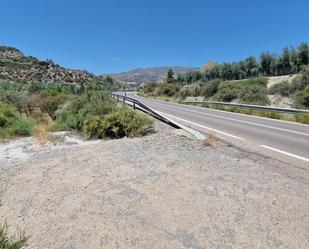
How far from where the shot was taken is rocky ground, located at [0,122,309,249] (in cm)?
389

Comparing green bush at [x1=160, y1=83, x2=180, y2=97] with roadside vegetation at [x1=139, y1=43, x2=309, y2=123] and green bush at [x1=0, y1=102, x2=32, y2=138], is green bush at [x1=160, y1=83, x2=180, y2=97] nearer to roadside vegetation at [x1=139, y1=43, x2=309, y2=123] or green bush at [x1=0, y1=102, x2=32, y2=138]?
roadside vegetation at [x1=139, y1=43, x2=309, y2=123]

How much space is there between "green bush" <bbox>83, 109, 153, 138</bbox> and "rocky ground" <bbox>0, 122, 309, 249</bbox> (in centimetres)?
337

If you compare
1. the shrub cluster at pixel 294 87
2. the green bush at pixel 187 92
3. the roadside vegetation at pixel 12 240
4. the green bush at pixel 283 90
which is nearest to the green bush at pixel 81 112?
the roadside vegetation at pixel 12 240

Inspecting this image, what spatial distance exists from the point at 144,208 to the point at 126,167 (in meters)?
2.28

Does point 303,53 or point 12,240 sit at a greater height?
point 303,53

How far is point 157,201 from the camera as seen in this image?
4.98 metres

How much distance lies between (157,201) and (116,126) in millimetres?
6922

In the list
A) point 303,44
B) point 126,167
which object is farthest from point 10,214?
point 303,44

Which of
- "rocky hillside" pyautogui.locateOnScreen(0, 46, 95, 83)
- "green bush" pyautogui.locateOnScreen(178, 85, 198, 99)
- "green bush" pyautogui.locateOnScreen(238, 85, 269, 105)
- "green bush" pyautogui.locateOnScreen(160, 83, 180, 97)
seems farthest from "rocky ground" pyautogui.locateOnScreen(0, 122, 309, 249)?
"rocky hillside" pyautogui.locateOnScreen(0, 46, 95, 83)

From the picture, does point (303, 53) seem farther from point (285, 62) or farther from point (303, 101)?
point (303, 101)

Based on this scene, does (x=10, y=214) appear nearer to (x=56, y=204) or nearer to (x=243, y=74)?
(x=56, y=204)

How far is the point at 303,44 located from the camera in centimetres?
8625

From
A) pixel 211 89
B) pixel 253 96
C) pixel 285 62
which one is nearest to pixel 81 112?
pixel 253 96

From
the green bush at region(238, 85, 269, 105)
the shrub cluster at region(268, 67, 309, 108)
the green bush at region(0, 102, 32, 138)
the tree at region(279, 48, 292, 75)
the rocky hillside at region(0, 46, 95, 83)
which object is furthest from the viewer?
the tree at region(279, 48, 292, 75)
